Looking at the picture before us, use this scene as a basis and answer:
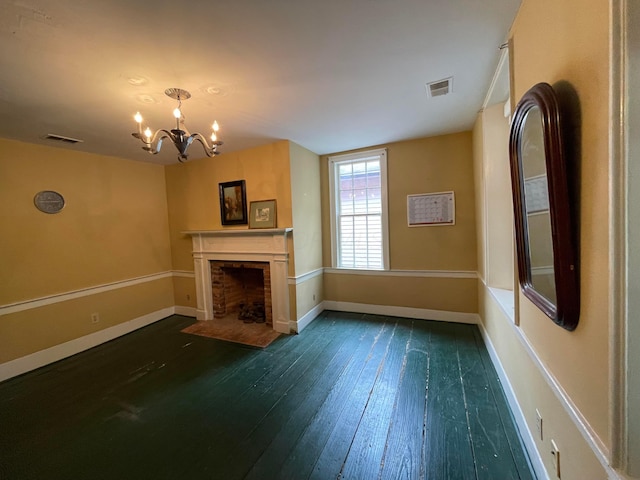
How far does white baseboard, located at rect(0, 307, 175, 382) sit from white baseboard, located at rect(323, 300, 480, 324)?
2816 millimetres

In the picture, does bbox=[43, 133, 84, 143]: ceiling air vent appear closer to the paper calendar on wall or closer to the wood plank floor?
the wood plank floor

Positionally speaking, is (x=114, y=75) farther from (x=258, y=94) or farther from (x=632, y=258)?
(x=632, y=258)

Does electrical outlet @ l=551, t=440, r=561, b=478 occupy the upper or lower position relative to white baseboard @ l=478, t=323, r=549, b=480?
upper

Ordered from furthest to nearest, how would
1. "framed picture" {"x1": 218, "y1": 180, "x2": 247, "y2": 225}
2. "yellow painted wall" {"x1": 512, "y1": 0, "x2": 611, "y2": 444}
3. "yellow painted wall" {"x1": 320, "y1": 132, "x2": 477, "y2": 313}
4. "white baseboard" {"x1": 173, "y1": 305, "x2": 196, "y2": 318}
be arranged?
1. "white baseboard" {"x1": 173, "y1": 305, "x2": 196, "y2": 318}
2. "framed picture" {"x1": 218, "y1": 180, "x2": 247, "y2": 225}
3. "yellow painted wall" {"x1": 320, "y1": 132, "x2": 477, "y2": 313}
4. "yellow painted wall" {"x1": 512, "y1": 0, "x2": 611, "y2": 444}

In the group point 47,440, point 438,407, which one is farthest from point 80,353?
point 438,407

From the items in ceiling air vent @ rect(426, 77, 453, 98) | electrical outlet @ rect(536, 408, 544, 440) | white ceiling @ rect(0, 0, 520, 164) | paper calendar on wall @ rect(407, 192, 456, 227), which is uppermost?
ceiling air vent @ rect(426, 77, 453, 98)

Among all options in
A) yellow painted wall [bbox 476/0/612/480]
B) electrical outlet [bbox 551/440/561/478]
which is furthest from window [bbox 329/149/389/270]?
electrical outlet [bbox 551/440/561/478]

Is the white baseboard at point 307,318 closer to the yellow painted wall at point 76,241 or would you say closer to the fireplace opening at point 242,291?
the fireplace opening at point 242,291

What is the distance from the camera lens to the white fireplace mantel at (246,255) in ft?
11.0

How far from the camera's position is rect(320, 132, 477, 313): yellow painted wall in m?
3.28

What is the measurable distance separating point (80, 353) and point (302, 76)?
395cm

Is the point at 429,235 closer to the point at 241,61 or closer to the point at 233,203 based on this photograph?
the point at 233,203

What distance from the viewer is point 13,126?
2.40 m

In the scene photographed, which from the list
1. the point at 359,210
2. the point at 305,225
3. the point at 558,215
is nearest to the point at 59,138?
the point at 305,225
